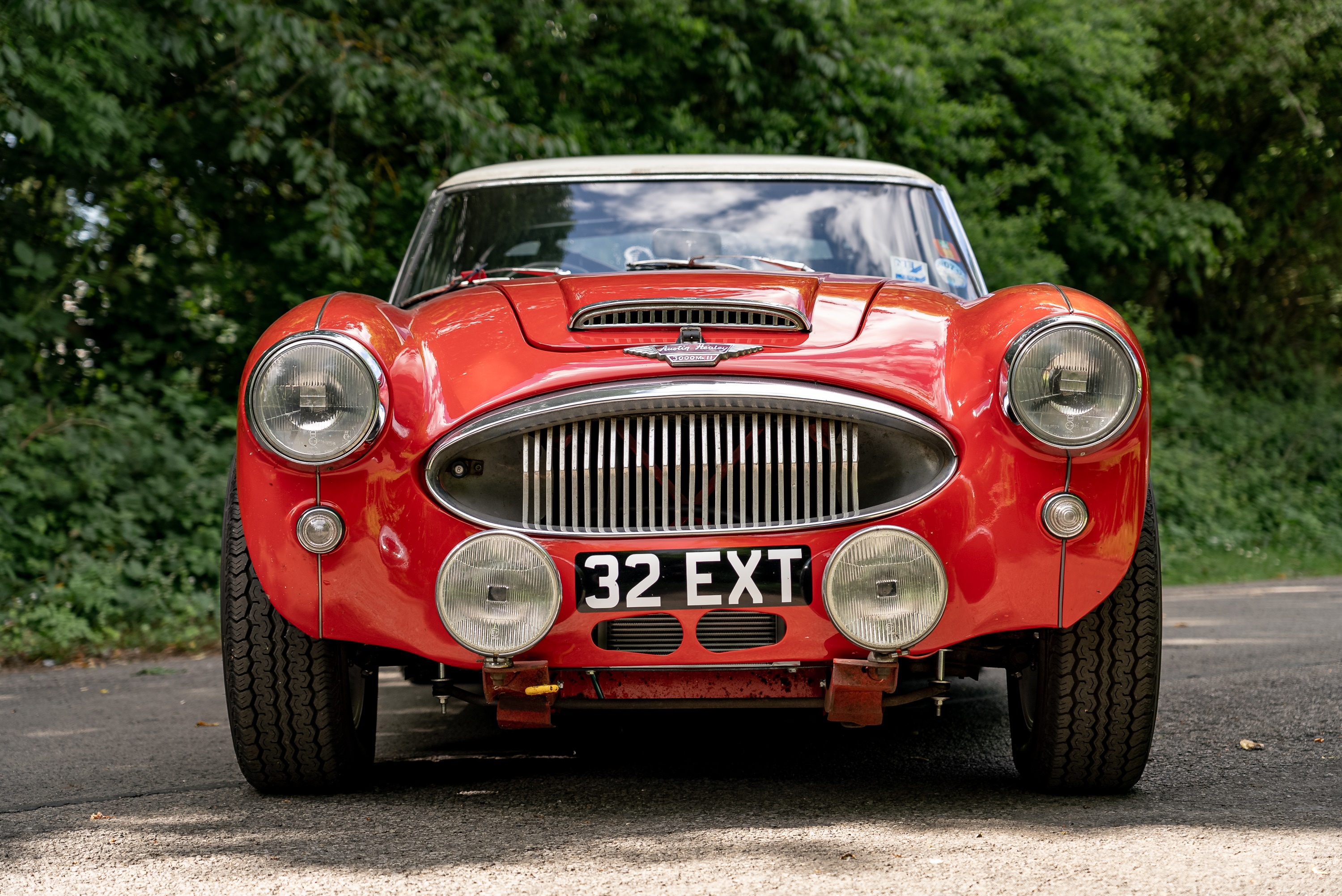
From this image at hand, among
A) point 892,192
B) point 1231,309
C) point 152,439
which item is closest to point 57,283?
point 152,439

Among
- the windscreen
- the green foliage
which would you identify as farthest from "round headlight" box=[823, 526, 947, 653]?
the green foliage

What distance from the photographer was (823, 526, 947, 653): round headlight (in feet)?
7.80

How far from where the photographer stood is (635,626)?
245cm

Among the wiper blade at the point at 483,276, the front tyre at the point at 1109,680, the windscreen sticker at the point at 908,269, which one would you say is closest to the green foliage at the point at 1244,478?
the windscreen sticker at the point at 908,269

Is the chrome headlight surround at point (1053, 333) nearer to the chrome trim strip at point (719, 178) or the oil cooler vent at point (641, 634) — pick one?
the oil cooler vent at point (641, 634)

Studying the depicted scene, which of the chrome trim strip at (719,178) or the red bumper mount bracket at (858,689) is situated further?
the chrome trim strip at (719,178)

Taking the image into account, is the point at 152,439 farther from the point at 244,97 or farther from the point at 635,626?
the point at 635,626

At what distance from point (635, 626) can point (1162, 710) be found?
2.09 m

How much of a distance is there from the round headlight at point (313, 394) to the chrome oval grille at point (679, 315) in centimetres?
47

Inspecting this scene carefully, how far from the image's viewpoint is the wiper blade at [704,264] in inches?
132

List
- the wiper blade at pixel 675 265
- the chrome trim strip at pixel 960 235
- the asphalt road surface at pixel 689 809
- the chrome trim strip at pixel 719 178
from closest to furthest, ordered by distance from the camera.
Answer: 1. the asphalt road surface at pixel 689 809
2. the wiper blade at pixel 675 265
3. the chrome trim strip at pixel 960 235
4. the chrome trim strip at pixel 719 178

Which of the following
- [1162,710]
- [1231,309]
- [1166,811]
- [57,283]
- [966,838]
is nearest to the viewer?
[966,838]

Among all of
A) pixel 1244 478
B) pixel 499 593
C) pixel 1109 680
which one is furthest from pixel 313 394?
pixel 1244 478

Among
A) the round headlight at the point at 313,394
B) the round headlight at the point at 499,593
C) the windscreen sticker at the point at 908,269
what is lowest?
the round headlight at the point at 499,593
